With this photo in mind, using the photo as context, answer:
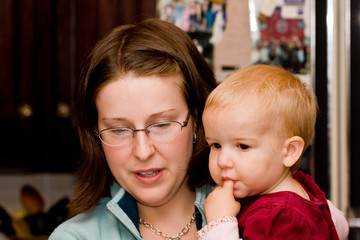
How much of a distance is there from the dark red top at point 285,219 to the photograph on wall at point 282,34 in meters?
0.77

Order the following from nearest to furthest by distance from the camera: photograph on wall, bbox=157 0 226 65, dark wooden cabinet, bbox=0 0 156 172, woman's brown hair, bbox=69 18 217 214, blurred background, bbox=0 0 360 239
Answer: woman's brown hair, bbox=69 18 217 214, blurred background, bbox=0 0 360 239, photograph on wall, bbox=157 0 226 65, dark wooden cabinet, bbox=0 0 156 172

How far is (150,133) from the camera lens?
3.93ft

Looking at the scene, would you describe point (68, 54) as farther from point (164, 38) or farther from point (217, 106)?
A: point (217, 106)

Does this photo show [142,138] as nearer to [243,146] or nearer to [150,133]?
[150,133]

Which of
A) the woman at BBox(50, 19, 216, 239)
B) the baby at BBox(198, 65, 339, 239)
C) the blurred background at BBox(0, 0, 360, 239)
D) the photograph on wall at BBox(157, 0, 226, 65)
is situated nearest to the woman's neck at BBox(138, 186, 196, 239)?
the woman at BBox(50, 19, 216, 239)

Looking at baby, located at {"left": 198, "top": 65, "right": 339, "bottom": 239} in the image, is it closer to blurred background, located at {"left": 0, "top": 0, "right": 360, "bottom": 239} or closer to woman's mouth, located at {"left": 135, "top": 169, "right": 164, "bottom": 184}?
woman's mouth, located at {"left": 135, "top": 169, "right": 164, "bottom": 184}

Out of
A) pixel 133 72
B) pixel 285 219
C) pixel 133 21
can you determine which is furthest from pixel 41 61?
pixel 285 219

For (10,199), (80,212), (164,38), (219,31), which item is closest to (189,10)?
(219,31)

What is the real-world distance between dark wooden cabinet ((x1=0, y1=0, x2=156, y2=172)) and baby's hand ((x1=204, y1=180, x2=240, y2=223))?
1.26 m

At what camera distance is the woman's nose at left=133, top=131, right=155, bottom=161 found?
116 cm

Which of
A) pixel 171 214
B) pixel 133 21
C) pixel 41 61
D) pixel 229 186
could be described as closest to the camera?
pixel 229 186

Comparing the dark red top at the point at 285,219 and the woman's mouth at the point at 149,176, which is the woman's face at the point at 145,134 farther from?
the dark red top at the point at 285,219

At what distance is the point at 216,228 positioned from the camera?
3.43 feet

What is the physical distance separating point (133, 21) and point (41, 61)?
471 mm
